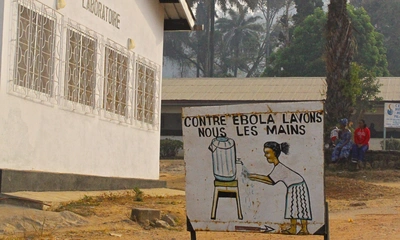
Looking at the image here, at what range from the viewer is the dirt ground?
916 cm

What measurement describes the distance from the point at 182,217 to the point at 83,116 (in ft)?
10.2

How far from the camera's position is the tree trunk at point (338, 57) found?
22078mm

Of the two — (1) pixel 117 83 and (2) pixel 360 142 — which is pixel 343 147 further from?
(1) pixel 117 83

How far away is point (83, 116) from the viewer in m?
13.1

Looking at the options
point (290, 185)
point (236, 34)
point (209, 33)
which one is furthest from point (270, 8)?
point (290, 185)

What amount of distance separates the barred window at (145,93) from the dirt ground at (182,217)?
2363 millimetres

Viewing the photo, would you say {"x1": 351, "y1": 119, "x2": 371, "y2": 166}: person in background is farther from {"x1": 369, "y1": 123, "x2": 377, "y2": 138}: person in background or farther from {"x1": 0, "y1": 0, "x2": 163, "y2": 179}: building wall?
{"x1": 369, "y1": 123, "x2": 377, "y2": 138}: person in background

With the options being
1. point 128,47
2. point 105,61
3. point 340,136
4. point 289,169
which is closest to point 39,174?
point 105,61

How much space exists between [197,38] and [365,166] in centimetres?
4843

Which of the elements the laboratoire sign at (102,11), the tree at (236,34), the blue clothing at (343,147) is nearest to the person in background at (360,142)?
the blue clothing at (343,147)

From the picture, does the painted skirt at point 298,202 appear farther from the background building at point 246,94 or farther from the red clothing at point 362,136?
the background building at point 246,94

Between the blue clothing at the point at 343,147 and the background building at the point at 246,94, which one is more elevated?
the background building at the point at 246,94

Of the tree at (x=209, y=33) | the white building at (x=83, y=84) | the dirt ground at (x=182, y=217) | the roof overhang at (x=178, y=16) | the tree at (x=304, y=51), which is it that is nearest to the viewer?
the dirt ground at (x=182, y=217)

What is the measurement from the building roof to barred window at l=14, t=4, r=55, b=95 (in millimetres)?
21960
